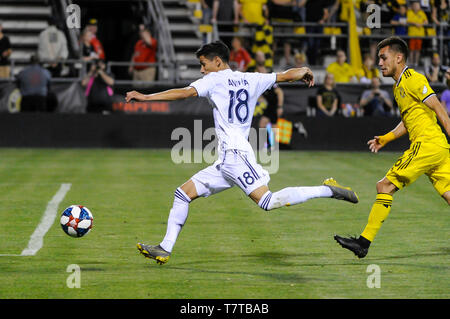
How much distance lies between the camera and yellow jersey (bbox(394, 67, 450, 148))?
30.5 feet

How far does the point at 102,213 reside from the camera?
1309 cm

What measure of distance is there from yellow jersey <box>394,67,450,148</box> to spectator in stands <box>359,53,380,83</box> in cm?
1738

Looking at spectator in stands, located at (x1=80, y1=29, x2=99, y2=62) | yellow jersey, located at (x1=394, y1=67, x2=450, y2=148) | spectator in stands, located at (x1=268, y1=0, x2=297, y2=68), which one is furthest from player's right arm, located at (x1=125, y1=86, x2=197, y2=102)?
spectator in stands, located at (x1=268, y1=0, x2=297, y2=68)

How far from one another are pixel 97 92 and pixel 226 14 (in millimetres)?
5026

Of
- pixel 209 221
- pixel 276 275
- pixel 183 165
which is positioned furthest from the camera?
pixel 183 165

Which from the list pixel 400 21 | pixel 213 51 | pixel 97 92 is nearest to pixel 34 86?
pixel 97 92

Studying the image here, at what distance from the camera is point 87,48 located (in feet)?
85.1

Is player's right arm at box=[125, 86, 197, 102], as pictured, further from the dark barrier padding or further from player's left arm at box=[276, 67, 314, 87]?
the dark barrier padding

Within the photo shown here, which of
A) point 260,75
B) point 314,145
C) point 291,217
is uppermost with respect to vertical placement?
point 260,75

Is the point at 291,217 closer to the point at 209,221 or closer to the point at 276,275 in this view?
the point at 209,221

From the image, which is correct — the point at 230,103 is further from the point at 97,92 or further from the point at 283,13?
the point at 283,13

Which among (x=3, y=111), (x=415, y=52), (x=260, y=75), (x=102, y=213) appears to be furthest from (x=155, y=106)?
(x=260, y=75)

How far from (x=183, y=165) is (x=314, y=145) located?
211 inches

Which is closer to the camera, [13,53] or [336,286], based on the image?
[336,286]
